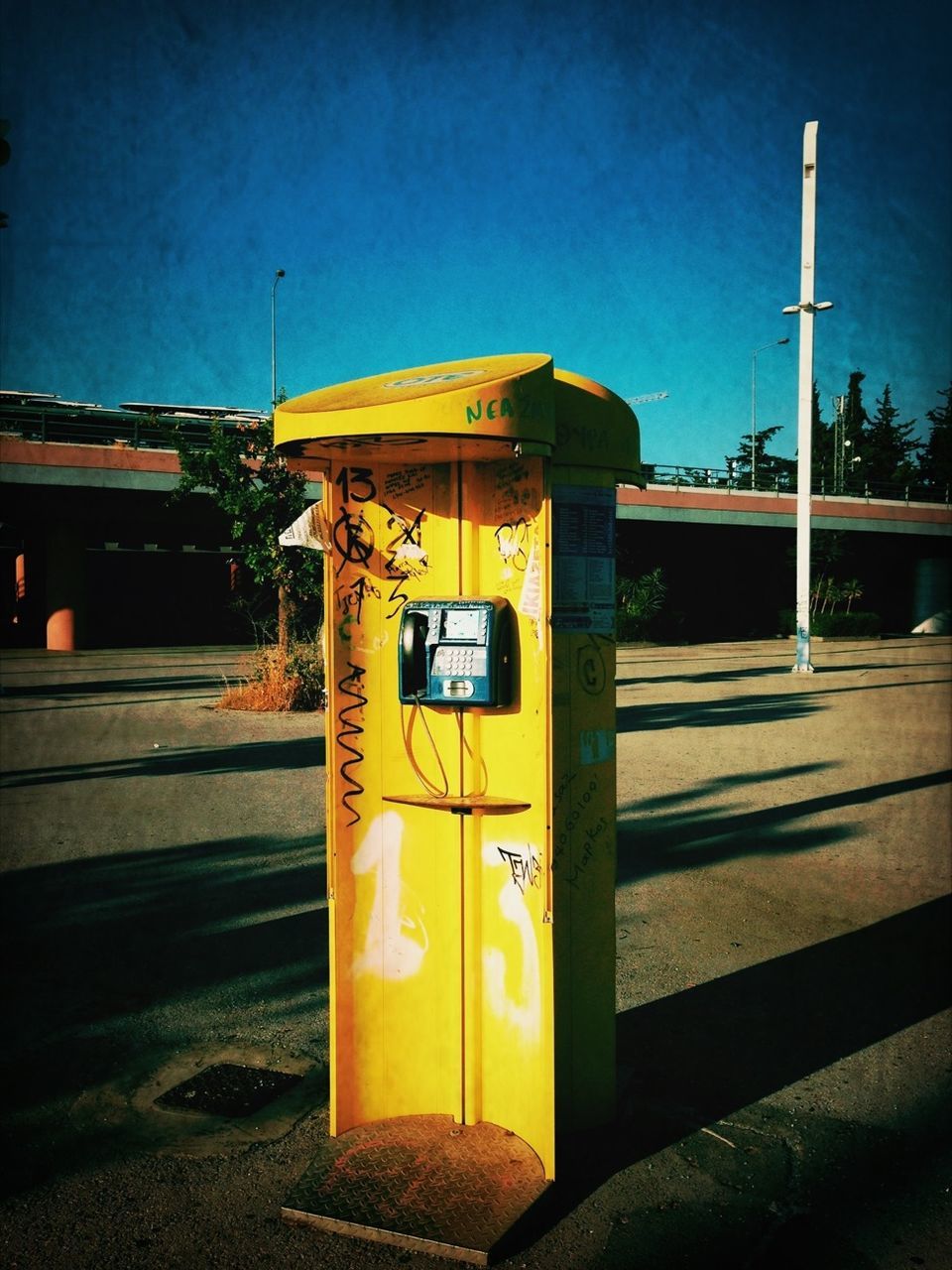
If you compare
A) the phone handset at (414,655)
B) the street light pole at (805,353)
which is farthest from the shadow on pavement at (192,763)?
the street light pole at (805,353)

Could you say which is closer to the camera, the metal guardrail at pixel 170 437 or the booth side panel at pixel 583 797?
the booth side panel at pixel 583 797

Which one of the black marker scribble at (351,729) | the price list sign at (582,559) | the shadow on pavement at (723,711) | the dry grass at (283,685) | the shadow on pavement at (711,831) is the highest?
the price list sign at (582,559)

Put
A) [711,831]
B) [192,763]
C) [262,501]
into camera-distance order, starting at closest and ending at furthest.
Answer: [711,831], [192,763], [262,501]

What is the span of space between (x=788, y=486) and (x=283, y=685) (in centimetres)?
2780

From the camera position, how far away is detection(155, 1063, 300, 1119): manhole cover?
3512 mm

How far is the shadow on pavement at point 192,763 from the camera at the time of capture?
9.40 metres

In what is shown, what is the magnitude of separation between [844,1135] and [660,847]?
3.45m

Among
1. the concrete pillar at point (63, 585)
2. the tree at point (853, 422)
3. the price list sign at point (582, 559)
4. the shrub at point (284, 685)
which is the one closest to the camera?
the price list sign at point (582, 559)

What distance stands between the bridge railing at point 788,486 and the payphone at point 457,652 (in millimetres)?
28508

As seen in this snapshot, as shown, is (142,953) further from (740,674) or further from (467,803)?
(740,674)

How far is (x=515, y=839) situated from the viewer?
3.19 metres

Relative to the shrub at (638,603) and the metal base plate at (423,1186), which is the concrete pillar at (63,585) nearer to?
the shrub at (638,603)

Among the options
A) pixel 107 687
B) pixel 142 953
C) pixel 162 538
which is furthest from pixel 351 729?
pixel 162 538

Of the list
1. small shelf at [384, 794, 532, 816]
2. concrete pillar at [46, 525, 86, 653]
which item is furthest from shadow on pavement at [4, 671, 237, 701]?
small shelf at [384, 794, 532, 816]
